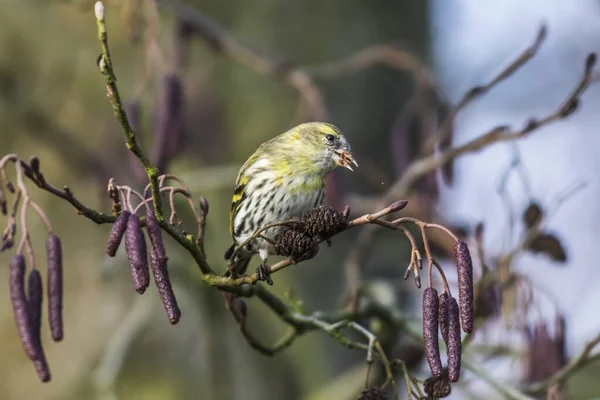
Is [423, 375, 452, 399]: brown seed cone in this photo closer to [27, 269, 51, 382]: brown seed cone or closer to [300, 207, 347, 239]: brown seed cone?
[300, 207, 347, 239]: brown seed cone

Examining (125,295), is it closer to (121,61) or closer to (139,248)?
(121,61)

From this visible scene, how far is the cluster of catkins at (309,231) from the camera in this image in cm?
113

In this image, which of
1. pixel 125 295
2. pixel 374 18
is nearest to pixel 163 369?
pixel 125 295

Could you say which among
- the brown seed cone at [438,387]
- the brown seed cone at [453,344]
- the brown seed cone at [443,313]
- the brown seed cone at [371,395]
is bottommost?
the brown seed cone at [438,387]

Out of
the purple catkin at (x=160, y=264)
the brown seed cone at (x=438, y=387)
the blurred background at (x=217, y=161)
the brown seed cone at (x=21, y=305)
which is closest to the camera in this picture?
the brown seed cone at (x=21, y=305)

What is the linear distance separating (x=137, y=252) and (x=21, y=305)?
141 mm

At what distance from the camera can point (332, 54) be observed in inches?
149

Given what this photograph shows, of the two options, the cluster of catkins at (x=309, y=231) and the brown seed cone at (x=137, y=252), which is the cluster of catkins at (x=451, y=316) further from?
the brown seed cone at (x=137, y=252)

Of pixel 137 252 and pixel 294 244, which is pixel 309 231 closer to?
pixel 294 244

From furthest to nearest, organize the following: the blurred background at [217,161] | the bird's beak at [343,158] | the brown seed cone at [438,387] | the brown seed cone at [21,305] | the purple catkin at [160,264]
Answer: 1. the blurred background at [217,161]
2. the bird's beak at [343,158]
3. the brown seed cone at [438,387]
4. the purple catkin at [160,264]
5. the brown seed cone at [21,305]

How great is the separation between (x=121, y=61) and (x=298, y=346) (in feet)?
5.81

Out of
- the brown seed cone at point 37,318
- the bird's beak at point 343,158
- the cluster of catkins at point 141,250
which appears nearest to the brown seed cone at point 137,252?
the cluster of catkins at point 141,250

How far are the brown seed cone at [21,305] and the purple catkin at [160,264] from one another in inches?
6.1

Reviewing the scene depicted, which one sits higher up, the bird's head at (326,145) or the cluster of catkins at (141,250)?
the bird's head at (326,145)
